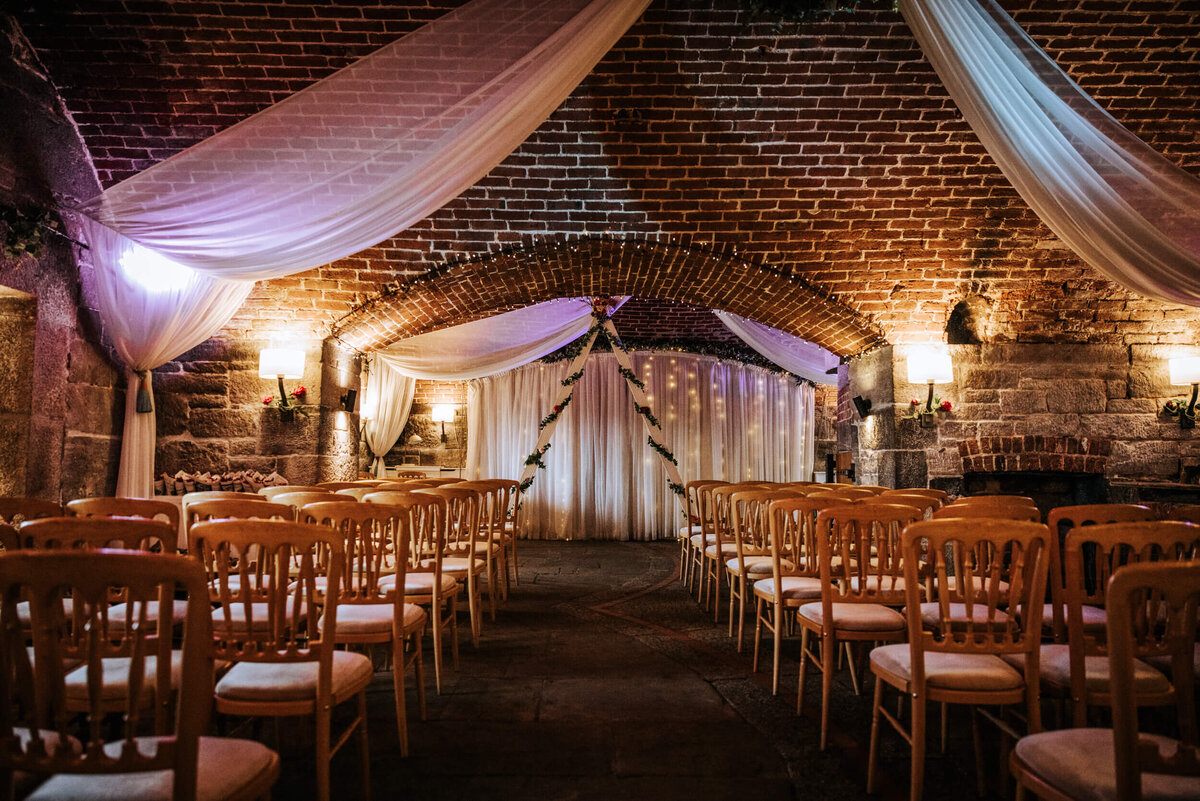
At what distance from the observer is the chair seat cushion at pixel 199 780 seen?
1.26 metres

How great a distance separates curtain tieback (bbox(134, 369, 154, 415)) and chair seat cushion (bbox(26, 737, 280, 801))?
410 cm

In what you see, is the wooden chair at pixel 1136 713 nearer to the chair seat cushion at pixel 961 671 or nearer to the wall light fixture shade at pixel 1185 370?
the chair seat cushion at pixel 961 671

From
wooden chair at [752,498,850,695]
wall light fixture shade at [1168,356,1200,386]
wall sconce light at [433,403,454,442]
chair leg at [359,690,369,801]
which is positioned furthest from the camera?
wall sconce light at [433,403,454,442]

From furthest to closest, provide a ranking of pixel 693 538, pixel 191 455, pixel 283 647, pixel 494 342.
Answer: pixel 494 342 → pixel 191 455 → pixel 693 538 → pixel 283 647

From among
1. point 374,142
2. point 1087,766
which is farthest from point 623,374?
point 1087,766

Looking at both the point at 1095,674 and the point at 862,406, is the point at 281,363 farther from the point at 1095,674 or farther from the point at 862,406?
the point at 1095,674

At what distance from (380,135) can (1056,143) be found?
3349 millimetres

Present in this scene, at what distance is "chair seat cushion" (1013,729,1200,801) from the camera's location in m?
1.34

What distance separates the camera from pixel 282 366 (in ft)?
17.8

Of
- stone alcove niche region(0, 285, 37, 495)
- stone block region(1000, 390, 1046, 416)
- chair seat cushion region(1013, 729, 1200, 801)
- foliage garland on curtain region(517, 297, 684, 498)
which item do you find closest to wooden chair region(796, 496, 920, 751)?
chair seat cushion region(1013, 729, 1200, 801)

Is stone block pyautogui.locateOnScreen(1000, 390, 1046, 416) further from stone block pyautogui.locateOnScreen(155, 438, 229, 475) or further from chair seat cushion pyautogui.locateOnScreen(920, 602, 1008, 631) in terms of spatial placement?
stone block pyautogui.locateOnScreen(155, 438, 229, 475)

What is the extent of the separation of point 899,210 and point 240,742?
17.2ft

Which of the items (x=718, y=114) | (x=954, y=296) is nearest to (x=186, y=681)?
(x=718, y=114)

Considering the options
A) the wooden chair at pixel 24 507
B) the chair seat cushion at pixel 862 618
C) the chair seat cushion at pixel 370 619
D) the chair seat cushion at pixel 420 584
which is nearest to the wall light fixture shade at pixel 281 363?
the chair seat cushion at pixel 420 584
